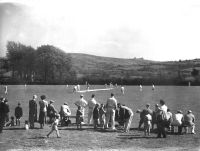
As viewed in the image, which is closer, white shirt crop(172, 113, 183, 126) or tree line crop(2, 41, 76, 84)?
white shirt crop(172, 113, 183, 126)

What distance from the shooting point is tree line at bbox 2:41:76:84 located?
320 ft

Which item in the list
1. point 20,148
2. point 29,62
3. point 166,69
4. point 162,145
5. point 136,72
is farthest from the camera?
point 136,72

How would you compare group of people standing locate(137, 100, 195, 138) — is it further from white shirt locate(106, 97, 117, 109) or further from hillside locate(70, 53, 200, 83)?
hillside locate(70, 53, 200, 83)

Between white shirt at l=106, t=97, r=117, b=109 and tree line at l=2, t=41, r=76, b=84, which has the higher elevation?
tree line at l=2, t=41, r=76, b=84

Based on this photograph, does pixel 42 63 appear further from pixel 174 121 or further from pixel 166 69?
Result: pixel 174 121

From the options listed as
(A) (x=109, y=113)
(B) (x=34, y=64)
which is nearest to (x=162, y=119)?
(A) (x=109, y=113)

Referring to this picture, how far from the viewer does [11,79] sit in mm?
101750

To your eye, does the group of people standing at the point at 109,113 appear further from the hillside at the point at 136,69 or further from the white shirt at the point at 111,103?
the hillside at the point at 136,69

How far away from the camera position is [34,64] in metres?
99.1

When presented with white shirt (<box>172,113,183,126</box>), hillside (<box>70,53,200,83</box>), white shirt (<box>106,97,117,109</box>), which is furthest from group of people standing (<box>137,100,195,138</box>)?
hillside (<box>70,53,200,83</box>)

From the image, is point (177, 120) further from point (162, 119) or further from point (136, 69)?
point (136, 69)

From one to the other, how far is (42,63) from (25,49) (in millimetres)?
6754

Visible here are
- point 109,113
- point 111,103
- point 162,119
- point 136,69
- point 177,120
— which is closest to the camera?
point 162,119

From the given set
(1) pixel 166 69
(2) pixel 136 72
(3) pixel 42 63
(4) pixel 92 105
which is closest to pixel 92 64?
(2) pixel 136 72
